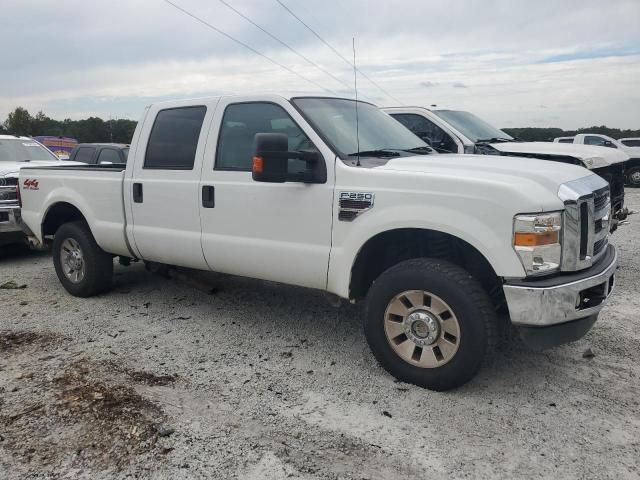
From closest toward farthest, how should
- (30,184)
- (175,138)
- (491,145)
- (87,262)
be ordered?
(175,138)
(87,262)
(30,184)
(491,145)

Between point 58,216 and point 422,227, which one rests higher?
point 422,227

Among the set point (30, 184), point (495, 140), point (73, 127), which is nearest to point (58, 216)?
point (30, 184)

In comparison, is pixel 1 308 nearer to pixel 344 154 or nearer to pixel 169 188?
pixel 169 188

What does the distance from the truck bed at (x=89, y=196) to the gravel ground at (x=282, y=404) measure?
0.79m

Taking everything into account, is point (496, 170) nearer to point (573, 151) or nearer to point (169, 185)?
point (169, 185)

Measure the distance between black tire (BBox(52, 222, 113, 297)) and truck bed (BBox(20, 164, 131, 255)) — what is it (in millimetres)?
186

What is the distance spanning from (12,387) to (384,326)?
2517 mm

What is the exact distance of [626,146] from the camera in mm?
20047

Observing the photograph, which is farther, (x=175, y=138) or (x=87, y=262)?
(x=87, y=262)

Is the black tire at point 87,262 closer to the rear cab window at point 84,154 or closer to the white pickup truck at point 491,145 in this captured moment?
the white pickup truck at point 491,145

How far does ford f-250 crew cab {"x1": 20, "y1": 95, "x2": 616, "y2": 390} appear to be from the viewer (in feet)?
10.5

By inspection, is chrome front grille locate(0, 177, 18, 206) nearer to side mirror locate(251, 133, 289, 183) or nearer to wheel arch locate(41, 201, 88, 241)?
wheel arch locate(41, 201, 88, 241)

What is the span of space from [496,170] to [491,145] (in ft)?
14.8

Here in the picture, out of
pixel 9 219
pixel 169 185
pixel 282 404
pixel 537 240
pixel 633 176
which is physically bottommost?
pixel 282 404
